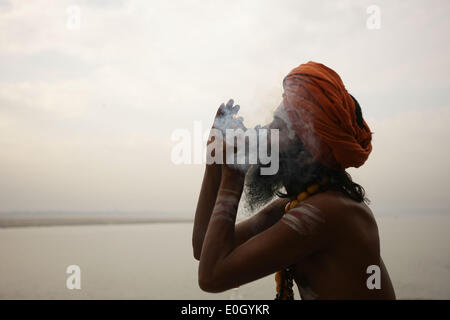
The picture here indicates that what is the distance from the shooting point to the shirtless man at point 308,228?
2061 millimetres

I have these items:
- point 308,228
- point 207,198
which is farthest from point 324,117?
point 207,198

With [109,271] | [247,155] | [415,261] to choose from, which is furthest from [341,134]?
[415,261]

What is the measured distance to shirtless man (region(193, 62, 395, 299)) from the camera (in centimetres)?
206

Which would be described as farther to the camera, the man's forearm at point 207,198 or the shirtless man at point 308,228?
the man's forearm at point 207,198

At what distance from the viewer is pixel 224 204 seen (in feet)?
7.46

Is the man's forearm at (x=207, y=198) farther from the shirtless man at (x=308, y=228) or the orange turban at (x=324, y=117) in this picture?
the orange turban at (x=324, y=117)

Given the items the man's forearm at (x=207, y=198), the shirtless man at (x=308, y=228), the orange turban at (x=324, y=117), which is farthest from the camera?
the man's forearm at (x=207, y=198)

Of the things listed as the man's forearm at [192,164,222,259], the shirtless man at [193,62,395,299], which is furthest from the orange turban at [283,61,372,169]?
the man's forearm at [192,164,222,259]

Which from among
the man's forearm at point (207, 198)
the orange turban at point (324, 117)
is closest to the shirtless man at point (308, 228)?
the orange turban at point (324, 117)

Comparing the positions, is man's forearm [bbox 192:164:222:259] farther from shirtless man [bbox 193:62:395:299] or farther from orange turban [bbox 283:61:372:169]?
orange turban [bbox 283:61:372:169]

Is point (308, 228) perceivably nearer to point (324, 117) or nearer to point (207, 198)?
point (324, 117)

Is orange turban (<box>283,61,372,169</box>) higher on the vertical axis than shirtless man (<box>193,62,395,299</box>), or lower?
higher

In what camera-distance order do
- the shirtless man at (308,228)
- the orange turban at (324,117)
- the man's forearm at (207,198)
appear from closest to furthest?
the shirtless man at (308,228) < the orange turban at (324,117) < the man's forearm at (207,198)

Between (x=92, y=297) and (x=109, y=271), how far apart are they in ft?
6.91
